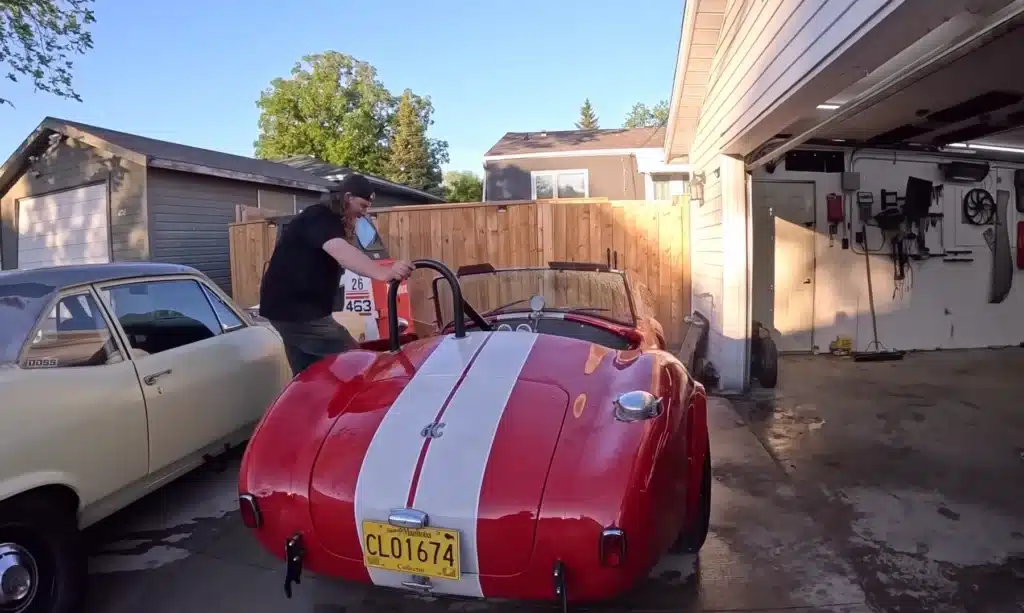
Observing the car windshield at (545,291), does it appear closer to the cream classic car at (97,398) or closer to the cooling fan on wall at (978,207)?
the cream classic car at (97,398)

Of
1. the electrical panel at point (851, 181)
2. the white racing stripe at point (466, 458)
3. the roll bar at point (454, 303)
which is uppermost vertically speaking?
the electrical panel at point (851, 181)

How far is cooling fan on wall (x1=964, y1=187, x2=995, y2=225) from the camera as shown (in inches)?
356

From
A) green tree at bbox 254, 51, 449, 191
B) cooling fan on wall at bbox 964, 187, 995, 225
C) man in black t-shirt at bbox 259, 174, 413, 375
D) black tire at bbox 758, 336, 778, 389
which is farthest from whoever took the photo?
green tree at bbox 254, 51, 449, 191

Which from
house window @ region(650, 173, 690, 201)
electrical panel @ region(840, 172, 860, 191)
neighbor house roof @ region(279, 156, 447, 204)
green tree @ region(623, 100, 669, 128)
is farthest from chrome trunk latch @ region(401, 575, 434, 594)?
green tree @ region(623, 100, 669, 128)

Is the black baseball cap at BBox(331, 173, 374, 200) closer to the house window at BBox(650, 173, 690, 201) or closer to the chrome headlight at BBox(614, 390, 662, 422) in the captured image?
the chrome headlight at BBox(614, 390, 662, 422)

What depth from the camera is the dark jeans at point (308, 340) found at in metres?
3.94

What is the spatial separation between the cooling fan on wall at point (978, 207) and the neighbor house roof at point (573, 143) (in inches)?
350

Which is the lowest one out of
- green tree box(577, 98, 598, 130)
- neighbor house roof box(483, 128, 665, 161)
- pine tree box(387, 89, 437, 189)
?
neighbor house roof box(483, 128, 665, 161)

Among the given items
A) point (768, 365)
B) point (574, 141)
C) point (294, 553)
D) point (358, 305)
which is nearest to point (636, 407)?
point (294, 553)

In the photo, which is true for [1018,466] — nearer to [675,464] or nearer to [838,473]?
[838,473]

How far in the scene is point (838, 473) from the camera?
15.0 ft

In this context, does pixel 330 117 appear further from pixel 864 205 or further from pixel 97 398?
pixel 97 398

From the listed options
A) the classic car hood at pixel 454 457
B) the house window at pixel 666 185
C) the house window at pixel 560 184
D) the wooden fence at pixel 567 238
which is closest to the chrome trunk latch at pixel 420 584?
the classic car hood at pixel 454 457

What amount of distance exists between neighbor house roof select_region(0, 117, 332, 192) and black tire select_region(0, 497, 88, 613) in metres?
9.78
